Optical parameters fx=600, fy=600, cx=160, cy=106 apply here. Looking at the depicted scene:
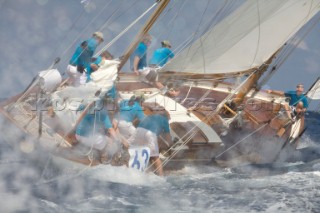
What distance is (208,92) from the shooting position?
11461mm

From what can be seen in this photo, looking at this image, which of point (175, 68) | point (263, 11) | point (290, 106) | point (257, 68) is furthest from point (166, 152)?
point (290, 106)

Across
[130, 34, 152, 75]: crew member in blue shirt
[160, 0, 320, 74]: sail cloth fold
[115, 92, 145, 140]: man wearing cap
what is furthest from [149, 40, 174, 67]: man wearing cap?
[115, 92, 145, 140]: man wearing cap

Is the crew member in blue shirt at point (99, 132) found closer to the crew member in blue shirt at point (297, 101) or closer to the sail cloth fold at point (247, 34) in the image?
the sail cloth fold at point (247, 34)

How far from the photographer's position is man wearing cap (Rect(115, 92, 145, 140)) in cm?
1066

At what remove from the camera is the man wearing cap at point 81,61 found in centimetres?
1267

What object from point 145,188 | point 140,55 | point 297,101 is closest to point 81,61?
point 140,55

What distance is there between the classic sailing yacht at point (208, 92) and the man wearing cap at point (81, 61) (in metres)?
1.43

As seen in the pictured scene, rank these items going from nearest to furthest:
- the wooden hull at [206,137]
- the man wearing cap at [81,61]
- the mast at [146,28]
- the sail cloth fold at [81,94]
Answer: the sail cloth fold at [81,94] → the wooden hull at [206,137] → the mast at [146,28] → the man wearing cap at [81,61]

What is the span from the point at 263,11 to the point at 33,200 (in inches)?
218

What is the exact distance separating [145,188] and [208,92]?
8.28 feet

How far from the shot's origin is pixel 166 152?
34.9 ft

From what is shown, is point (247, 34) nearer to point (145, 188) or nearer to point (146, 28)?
point (146, 28)

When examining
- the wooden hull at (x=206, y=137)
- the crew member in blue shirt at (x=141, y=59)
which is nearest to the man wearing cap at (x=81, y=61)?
the wooden hull at (x=206, y=137)

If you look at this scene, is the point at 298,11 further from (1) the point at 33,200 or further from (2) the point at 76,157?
(1) the point at 33,200
